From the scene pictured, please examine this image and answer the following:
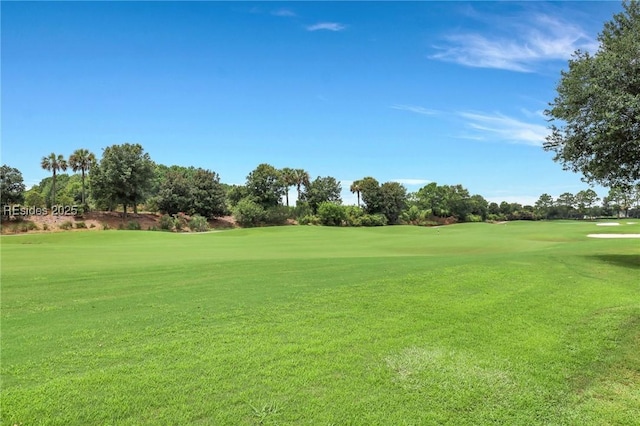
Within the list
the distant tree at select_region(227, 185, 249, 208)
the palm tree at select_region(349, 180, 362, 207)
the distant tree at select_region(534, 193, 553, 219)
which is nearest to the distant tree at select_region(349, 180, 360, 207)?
the palm tree at select_region(349, 180, 362, 207)

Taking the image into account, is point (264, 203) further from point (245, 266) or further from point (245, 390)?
point (245, 390)

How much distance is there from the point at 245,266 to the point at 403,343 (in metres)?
9.62

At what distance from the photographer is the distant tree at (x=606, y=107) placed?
47.8ft

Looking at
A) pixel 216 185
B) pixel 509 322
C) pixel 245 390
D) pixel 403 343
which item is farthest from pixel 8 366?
pixel 216 185

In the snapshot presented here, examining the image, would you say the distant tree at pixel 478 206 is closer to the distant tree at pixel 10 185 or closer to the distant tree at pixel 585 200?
the distant tree at pixel 585 200

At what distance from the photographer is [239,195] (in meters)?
81.7

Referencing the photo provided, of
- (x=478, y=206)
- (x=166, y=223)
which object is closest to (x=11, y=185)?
(x=166, y=223)

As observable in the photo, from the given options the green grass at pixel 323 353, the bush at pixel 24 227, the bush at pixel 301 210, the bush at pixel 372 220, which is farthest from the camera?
the bush at pixel 301 210

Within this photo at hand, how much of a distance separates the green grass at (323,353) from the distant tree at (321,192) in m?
72.2

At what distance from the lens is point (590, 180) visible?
59.8 ft

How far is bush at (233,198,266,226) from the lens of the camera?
70.7m

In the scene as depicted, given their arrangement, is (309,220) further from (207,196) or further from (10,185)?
(10,185)

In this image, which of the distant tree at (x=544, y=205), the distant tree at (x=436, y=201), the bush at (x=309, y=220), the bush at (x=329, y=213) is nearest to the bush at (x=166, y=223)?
the bush at (x=309, y=220)

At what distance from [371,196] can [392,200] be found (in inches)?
205
